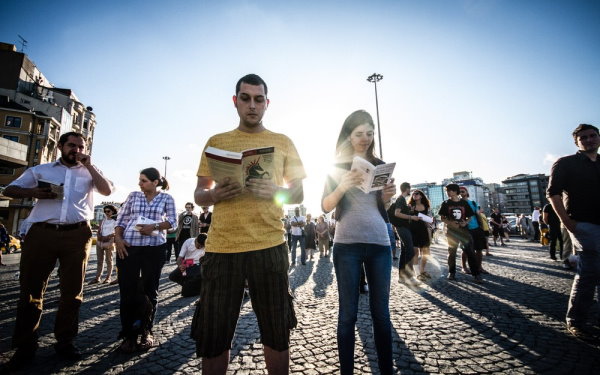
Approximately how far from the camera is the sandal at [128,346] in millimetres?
2991

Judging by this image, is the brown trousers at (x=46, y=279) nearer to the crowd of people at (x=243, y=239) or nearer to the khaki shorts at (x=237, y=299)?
the crowd of people at (x=243, y=239)

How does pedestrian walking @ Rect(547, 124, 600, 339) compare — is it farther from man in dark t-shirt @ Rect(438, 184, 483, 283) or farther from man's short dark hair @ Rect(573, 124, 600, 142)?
man in dark t-shirt @ Rect(438, 184, 483, 283)

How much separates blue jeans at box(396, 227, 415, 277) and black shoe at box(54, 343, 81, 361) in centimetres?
587

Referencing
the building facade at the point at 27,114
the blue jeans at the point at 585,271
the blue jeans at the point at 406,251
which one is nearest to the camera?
the blue jeans at the point at 585,271

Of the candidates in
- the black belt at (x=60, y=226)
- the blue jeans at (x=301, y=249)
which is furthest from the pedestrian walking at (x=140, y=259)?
the blue jeans at (x=301, y=249)

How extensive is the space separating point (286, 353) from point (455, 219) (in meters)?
6.13

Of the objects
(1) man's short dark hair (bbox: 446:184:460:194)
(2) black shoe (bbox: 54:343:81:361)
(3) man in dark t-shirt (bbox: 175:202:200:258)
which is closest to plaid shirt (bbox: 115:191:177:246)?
(2) black shoe (bbox: 54:343:81:361)

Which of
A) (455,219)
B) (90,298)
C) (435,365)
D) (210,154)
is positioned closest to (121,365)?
(210,154)

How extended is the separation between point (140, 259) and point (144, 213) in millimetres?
621

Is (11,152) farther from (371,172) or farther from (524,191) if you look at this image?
(524,191)

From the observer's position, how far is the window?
35375 millimetres

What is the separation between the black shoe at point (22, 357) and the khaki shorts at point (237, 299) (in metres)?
2.51

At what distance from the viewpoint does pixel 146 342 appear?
10.3 feet

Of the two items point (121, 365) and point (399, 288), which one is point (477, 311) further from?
point (121, 365)
